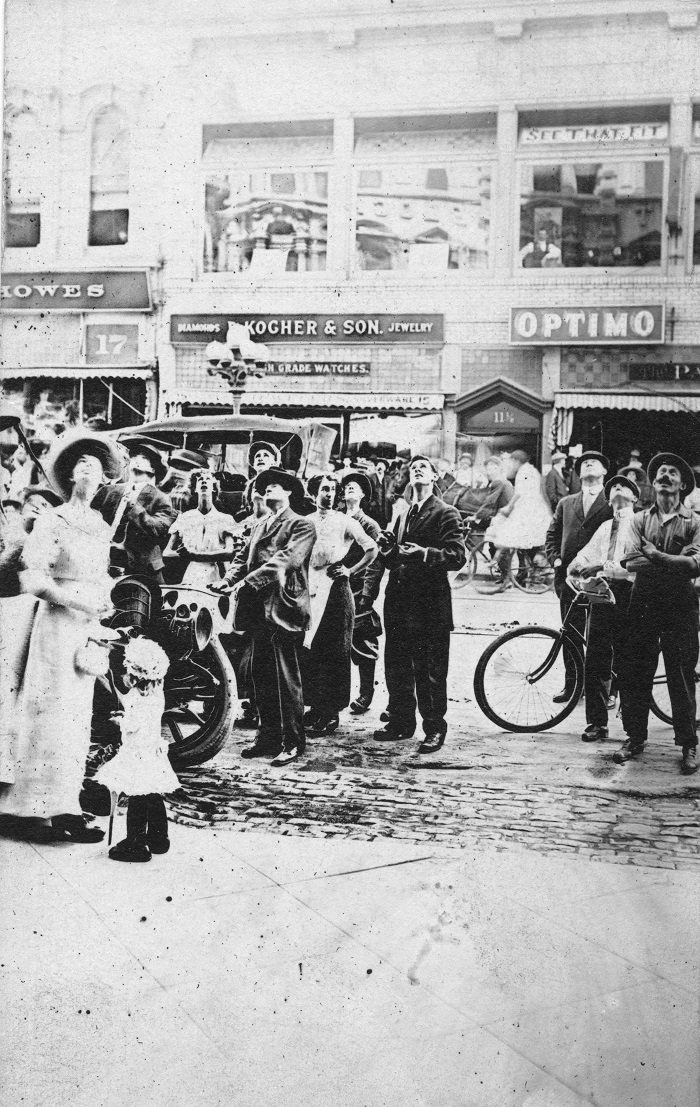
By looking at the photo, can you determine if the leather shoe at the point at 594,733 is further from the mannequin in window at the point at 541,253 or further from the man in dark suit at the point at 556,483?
the mannequin in window at the point at 541,253

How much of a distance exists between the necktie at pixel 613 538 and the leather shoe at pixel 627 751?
1.87 feet

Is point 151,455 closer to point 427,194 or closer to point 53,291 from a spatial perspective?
point 53,291

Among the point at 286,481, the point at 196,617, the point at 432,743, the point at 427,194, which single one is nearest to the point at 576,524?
the point at 432,743

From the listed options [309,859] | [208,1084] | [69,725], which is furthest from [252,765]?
[208,1084]

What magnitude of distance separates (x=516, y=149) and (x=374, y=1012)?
267 centimetres

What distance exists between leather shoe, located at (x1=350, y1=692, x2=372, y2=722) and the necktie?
89cm

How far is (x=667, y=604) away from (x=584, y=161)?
1408 mm

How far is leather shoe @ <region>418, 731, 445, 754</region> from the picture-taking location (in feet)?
9.62

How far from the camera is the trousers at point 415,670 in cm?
296

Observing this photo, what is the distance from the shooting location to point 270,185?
10.1 feet

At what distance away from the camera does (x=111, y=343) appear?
10.2ft

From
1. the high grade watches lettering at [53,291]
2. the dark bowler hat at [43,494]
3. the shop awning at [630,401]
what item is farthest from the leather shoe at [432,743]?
the high grade watches lettering at [53,291]

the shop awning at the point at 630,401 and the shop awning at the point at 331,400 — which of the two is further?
the shop awning at the point at 331,400

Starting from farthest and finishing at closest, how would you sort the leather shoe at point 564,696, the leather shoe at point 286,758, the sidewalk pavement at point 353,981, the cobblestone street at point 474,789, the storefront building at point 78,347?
the storefront building at point 78,347, the leather shoe at point 286,758, the leather shoe at point 564,696, the cobblestone street at point 474,789, the sidewalk pavement at point 353,981
